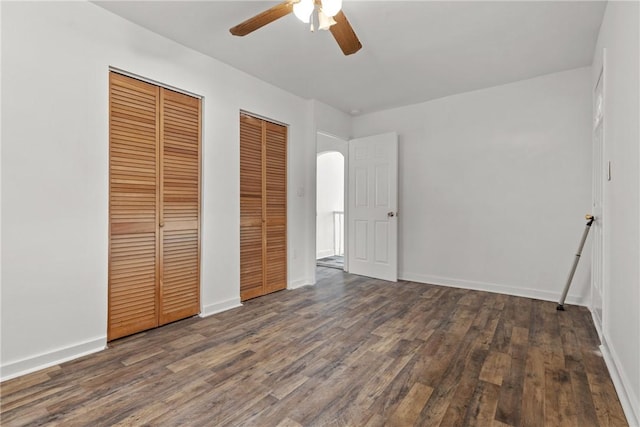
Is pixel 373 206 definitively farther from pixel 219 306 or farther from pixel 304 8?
pixel 304 8

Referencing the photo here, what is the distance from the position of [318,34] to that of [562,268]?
137 inches

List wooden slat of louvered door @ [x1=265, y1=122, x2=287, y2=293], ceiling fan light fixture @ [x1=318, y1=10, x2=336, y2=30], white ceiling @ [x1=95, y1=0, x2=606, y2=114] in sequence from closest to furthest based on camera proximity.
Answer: ceiling fan light fixture @ [x1=318, y1=10, x2=336, y2=30] → white ceiling @ [x1=95, y1=0, x2=606, y2=114] → wooden slat of louvered door @ [x1=265, y1=122, x2=287, y2=293]

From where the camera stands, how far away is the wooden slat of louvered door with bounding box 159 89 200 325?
108 inches

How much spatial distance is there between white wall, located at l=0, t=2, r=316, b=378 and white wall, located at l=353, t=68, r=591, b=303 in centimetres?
318

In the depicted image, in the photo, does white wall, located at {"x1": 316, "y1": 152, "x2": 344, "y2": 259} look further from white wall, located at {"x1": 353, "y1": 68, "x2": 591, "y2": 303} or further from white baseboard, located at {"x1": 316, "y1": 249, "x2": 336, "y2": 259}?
white wall, located at {"x1": 353, "y1": 68, "x2": 591, "y2": 303}

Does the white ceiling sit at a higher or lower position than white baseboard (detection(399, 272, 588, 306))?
higher

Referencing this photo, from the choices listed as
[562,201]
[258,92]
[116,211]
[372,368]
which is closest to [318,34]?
[258,92]

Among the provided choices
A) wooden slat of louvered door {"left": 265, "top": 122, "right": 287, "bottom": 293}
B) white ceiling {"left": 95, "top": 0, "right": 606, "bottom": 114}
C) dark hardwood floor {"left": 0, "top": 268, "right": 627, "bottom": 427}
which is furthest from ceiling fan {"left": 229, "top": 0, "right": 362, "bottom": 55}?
dark hardwood floor {"left": 0, "top": 268, "right": 627, "bottom": 427}

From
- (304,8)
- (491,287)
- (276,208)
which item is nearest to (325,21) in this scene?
(304,8)

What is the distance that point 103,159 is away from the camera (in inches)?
91.4

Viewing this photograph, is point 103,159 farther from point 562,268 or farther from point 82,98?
Answer: point 562,268

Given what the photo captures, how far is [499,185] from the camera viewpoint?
3766mm

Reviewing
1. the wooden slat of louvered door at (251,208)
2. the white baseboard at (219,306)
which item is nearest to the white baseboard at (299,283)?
the wooden slat of louvered door at (251,208)

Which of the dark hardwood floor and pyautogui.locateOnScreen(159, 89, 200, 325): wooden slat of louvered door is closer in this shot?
the dark hardwood floor
